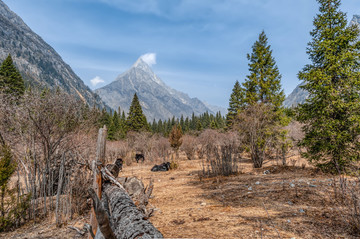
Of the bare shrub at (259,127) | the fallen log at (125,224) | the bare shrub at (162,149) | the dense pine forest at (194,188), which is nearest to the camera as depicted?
the fallen log at (125,224)

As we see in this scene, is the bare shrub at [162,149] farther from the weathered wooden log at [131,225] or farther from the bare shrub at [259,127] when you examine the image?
the weathered wooden log at [131,225]

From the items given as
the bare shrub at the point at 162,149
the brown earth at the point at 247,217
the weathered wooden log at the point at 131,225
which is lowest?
the brown earth at the point at 247,217

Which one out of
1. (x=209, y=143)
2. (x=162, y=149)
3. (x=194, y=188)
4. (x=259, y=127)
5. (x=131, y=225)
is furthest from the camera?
(x=162, y=149)

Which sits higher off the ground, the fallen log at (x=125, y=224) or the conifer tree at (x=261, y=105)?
the conifer tree at (x=261, y=105)

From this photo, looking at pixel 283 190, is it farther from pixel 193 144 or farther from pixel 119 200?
pixel 193 144

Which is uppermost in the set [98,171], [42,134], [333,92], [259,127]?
[333,92]

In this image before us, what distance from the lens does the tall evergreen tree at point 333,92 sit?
8.33 meters

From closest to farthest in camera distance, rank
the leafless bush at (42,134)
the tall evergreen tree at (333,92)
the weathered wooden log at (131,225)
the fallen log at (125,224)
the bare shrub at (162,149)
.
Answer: the fallen log at (125,224) → the weathered wooden log at (131,225) → the leafless bush at (42,134) → the tall evergreen tree at (333,92) → the bare shrub at (162,149)

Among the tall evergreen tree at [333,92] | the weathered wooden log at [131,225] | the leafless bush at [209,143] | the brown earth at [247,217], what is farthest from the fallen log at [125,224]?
the leafless bush at [209,143]

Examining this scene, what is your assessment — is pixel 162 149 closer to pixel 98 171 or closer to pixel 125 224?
pixel 98 171

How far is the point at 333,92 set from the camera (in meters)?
8.90

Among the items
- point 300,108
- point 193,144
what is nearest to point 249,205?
point 300,108

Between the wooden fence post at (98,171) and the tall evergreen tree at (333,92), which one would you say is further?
the tall evergreen tree at (333,92)

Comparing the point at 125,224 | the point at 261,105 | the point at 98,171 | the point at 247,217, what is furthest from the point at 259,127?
the point at 125,224
